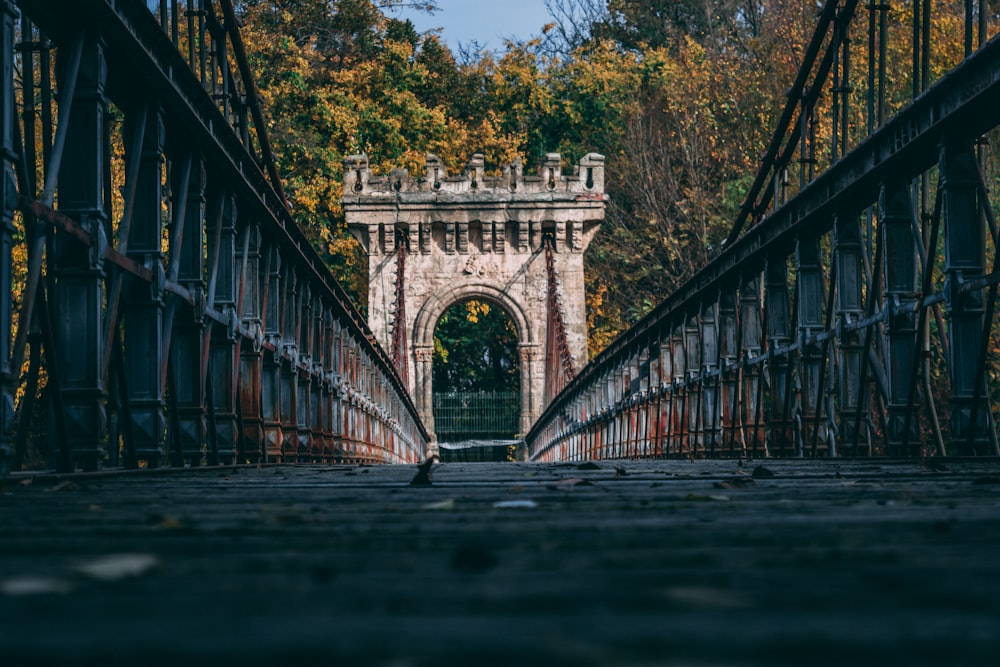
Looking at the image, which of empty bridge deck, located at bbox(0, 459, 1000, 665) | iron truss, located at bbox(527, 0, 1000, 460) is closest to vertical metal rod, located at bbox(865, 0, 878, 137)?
iron truss, located at bbox(527, 0, 1000, 460)

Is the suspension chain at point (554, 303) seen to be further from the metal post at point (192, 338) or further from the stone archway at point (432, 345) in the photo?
the metal post at point (192, 338)

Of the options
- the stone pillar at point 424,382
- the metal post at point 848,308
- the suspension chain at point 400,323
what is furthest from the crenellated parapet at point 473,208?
the metal post at point 848,308

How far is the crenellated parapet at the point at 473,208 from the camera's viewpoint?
3444 cm

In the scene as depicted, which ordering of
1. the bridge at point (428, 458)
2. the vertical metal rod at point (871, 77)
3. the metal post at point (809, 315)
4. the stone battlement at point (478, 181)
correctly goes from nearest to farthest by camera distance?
the bridge at point (428, 458)
the vertical metal rod at point (871, 77)
the metal post at point (809, 315)
the stone battlement at point (478, 181)

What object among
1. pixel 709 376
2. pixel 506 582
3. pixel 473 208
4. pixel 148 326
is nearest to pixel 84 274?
pixel 148 326

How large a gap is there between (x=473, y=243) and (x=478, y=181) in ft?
4.95

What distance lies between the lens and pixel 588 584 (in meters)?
1.50

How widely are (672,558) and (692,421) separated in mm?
13315

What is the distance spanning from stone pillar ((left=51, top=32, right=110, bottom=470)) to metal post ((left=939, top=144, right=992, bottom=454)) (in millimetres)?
3722

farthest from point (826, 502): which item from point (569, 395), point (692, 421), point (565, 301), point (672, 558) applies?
point (565, 301)

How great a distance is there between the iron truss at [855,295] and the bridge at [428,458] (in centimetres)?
3

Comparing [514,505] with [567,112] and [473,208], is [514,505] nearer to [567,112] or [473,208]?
[473,208]

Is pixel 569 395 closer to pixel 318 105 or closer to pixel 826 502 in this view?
pixel 318 105

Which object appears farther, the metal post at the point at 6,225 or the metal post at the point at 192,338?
the metal post at the point at 192,338
